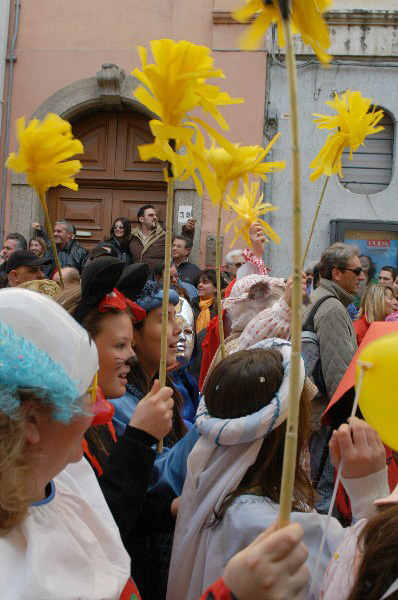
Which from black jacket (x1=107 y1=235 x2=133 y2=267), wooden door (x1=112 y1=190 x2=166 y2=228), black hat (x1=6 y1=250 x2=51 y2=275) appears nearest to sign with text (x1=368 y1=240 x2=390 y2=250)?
wooden door (x1=112 y1=190 x2=166 y2=228)

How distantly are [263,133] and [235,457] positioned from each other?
735cm

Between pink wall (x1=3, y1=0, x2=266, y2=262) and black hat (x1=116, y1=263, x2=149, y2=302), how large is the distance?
6.29 meters

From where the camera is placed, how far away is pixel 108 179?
9.55 meters

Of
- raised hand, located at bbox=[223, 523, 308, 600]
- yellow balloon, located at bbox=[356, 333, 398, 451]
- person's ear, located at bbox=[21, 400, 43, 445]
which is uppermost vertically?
Answer: yellow balloon, located at bbox=[356, 333, 398, 451]

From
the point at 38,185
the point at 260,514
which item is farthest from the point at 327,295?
the point at 260,514

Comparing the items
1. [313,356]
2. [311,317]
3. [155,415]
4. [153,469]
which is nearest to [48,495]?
[155,415]

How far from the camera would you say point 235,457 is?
1806mm

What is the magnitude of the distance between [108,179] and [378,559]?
29.0 feet

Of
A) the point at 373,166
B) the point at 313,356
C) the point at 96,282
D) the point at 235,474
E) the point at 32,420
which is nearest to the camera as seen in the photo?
the point at 32,420

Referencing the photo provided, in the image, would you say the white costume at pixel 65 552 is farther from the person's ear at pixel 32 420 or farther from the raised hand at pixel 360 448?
the raised hand at pixel 360 448

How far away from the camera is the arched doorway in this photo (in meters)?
9.52

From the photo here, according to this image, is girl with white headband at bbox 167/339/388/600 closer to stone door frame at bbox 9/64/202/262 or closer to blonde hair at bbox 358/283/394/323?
blonde hair at bbox 358/283/394/323

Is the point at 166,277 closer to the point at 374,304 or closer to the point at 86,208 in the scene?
the point at 374,304

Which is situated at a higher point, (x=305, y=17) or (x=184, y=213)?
(x=184, y=213)
